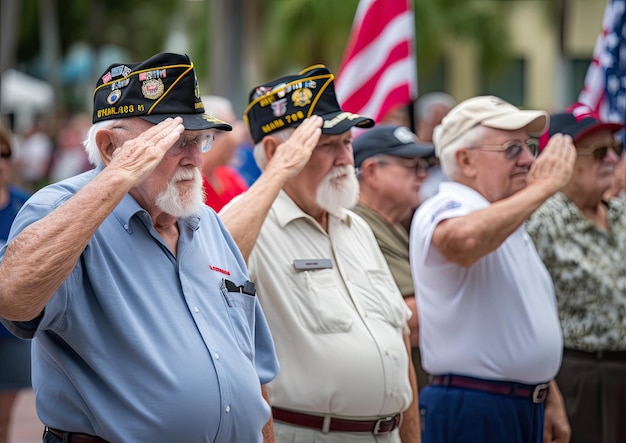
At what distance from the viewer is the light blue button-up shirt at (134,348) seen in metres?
3.53

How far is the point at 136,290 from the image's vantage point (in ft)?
11.9

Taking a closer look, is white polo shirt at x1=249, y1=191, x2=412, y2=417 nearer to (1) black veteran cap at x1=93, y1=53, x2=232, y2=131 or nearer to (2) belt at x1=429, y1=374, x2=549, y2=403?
(2) belt at x1=429, y1=374, x2=549, y2=403

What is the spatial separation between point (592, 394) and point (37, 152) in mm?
21405

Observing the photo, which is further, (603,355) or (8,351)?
(8,351)

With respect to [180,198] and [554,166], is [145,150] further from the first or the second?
[554,166]

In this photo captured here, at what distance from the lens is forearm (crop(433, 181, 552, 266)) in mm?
5223

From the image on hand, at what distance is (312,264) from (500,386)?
124cm

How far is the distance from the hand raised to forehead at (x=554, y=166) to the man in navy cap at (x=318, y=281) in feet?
2.89

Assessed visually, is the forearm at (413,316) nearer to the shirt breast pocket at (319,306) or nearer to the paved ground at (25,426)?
the shirt breast pocket at (319,306)

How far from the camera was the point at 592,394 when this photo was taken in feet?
20.6

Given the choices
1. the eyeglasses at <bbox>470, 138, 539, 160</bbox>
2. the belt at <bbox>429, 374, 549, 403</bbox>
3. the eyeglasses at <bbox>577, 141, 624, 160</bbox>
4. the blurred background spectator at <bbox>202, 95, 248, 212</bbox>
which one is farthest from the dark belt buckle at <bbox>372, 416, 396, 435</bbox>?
the eyeglasses at <bbox>577, 141, 624, 160</bbox>

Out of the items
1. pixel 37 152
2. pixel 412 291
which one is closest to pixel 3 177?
pixel 412 291

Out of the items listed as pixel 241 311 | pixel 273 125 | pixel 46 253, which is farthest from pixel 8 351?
pixel 46 253

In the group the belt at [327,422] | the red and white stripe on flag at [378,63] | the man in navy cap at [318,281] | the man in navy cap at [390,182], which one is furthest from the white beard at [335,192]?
the red and white stripe on flag at [378,63]
